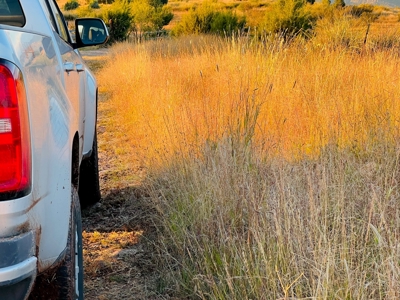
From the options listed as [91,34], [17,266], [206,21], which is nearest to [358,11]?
[91,34]

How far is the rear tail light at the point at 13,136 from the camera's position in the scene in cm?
127

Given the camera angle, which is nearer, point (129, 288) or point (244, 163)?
point (129, 288)

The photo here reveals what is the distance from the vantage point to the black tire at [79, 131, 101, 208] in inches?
149

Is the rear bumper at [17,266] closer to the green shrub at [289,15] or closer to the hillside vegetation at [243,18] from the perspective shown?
the hillside vegetation at [243,18]

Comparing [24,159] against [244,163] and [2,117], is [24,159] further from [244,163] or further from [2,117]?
[244,163]

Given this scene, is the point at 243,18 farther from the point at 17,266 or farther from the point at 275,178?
the point at 17,266

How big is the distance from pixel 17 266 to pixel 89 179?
258 centimetres

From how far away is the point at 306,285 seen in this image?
214cm

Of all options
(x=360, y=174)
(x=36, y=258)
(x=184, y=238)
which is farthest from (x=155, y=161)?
(x=36, y=258)

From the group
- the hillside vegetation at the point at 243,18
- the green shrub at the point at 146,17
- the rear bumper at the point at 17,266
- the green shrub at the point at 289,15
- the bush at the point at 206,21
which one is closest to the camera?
the rear bumper at the point at 17,266

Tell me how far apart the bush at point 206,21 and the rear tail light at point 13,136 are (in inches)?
619

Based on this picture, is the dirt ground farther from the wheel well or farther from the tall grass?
the wheel well

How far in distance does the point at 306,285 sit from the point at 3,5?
6.44 feet

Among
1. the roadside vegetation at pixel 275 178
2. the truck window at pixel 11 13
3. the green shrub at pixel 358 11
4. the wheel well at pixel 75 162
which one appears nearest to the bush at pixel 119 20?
the green shrub at pixel 358 11
